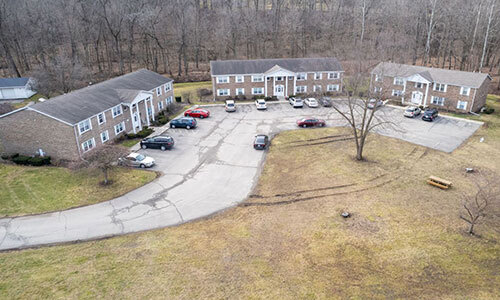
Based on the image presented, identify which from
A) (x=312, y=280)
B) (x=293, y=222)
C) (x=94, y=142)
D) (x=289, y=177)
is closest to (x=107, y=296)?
(x=312, y=280)

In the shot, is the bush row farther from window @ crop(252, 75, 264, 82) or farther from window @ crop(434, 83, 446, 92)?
window @ crop(434, 83, 446, 92)

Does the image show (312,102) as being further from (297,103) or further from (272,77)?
(272,77)

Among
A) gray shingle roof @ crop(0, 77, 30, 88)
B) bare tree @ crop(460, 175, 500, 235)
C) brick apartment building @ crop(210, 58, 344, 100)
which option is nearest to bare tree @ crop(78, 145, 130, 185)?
bare tree @ crop(460, 175, 500, 235)

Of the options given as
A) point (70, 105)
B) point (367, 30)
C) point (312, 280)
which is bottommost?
point (312, 280)

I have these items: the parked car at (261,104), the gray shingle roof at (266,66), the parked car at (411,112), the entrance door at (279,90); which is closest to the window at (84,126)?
the parked car at (261,104)

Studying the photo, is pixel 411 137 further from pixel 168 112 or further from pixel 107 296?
pixel 107 296

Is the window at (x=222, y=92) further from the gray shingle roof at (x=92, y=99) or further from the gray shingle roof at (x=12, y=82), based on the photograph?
the gray shingle roof at (x=12, y=82)

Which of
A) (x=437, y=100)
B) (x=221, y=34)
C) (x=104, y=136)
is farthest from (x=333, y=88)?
(x=104, y=136)
